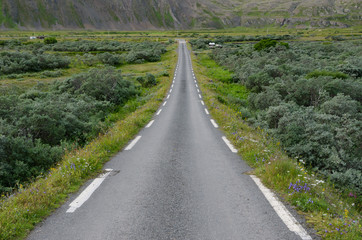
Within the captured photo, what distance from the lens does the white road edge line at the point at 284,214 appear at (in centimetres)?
406

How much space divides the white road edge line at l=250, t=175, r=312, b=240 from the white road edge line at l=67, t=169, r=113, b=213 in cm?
389

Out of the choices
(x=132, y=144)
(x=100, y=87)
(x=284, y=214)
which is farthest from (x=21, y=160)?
(x=100, y=87)

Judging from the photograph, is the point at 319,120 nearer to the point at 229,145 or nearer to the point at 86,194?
the point at 229,145

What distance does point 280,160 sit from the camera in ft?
21.5

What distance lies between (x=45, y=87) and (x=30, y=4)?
20731 cm

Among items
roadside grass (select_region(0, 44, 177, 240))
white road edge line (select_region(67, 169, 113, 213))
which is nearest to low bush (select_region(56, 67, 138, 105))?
roadside grass (select_region(0, 44, 177, 240))

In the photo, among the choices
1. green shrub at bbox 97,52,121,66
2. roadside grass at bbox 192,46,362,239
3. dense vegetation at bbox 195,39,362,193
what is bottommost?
dense vegetation at bbox 195,39,362,193

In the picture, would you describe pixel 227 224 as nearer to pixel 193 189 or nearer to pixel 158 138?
pixel 193 189

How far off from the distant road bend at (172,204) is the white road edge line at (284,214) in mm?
16

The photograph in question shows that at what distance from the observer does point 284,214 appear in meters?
4.62

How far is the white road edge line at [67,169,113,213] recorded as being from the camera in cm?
501

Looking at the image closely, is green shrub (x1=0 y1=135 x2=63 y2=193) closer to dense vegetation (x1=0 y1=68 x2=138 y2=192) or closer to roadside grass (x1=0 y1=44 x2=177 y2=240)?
dense vegetation (x1=0 y1=68 x2=138 y2=192)

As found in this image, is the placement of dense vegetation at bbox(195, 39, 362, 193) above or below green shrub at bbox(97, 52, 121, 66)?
below

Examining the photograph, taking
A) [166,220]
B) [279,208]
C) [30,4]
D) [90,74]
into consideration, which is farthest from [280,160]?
[30,4]
